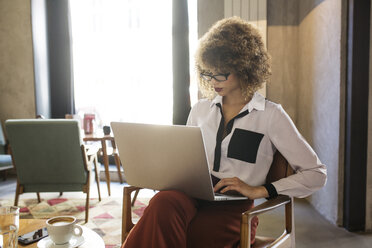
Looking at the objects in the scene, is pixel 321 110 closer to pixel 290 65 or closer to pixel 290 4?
pixel 290 65

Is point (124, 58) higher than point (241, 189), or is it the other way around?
point (124, 58)

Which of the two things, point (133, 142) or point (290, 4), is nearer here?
point (133, 142)

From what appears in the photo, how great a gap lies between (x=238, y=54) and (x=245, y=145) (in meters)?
0.38

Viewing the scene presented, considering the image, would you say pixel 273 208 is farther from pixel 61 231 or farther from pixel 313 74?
pixel 313 74

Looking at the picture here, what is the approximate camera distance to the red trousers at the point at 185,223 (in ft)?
3.48

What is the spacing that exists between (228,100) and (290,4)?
87.7 inches

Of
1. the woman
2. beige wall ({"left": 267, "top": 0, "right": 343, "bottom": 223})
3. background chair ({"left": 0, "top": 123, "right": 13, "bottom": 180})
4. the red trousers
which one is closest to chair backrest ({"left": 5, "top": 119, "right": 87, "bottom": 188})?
background chair ({"left": 0, "top": 123, "right": 13, "bottom": 180})

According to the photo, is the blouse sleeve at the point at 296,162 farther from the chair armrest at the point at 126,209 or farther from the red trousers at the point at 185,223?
the chair armrest at the point at 126,209

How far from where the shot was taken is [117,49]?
4.27 m

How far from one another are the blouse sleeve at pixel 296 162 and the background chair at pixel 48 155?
1694 millimetres

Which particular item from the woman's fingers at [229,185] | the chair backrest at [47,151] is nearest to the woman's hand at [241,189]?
the woman's fingers at [229,185]

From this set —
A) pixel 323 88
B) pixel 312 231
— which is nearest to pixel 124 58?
pixel 323 88

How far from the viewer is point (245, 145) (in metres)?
1.39

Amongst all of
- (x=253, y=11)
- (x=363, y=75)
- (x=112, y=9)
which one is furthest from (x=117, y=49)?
(x=363, y=75)
